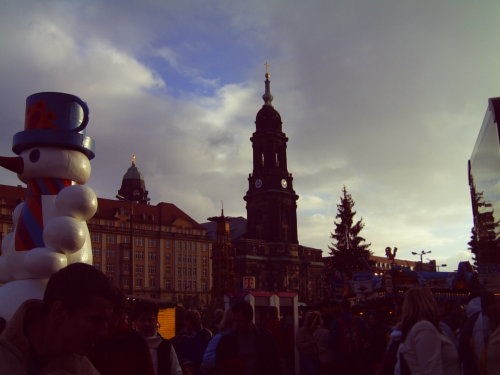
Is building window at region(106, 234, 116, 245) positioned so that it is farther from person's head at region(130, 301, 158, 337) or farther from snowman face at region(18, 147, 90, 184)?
person's head at region(130, 301, 158, 337)

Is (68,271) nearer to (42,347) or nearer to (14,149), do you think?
(42,347)

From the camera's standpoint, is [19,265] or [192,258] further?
[192,258]

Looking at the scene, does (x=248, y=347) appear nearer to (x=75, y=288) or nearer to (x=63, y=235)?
(x=75, y=288)

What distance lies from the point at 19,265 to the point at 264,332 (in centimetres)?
591

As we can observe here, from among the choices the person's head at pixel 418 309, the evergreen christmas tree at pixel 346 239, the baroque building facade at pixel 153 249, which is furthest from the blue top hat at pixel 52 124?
the baroque building facade at pixel 153 249

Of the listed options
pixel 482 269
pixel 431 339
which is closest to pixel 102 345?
pixel 431 339

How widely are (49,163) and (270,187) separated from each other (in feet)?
263

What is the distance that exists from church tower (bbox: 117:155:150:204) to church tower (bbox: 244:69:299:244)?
65.6ft

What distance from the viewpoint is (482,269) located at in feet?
15.9

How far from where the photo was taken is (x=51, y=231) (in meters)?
9.43

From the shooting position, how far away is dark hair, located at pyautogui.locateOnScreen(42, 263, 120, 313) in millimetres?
2068

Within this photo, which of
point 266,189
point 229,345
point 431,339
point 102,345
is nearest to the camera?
point 102,345

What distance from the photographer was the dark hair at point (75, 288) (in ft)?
6.79

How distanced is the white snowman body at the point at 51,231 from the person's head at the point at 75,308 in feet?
24.4
